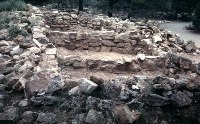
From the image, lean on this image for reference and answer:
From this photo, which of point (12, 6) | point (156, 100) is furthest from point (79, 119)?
point (12, 6)

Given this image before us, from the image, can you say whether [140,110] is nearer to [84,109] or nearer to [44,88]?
[84,109]

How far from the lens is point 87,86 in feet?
15.1

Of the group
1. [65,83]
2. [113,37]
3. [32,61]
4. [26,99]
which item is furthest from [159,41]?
[26,99]

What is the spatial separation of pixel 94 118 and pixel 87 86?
24.8 inches

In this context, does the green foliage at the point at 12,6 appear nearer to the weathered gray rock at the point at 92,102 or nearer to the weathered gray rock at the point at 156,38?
the weathered gray rock at the point at 156,38

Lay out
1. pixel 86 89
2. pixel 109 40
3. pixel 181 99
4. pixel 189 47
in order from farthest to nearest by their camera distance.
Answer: pixel 109 40
pixel 189 47
pixel 86 89
pixel 181 99

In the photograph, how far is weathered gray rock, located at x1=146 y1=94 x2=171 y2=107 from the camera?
167 inches

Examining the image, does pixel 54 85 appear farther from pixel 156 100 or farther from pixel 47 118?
pixel 156 100

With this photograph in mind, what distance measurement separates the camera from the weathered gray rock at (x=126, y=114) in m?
4.05

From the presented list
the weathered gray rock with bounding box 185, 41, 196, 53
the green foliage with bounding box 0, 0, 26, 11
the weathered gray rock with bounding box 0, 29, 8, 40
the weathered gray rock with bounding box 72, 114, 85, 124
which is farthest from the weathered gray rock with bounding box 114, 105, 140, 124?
the green foliage with bounding box 0, 0, 26, 11

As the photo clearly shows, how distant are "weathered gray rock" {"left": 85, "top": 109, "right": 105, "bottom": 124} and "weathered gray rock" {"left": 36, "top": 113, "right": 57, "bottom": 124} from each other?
442 millimetres

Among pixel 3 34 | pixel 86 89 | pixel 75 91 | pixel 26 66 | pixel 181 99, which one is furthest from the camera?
pixel 3 34

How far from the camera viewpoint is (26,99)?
462 cm

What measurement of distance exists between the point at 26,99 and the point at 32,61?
1648mm
